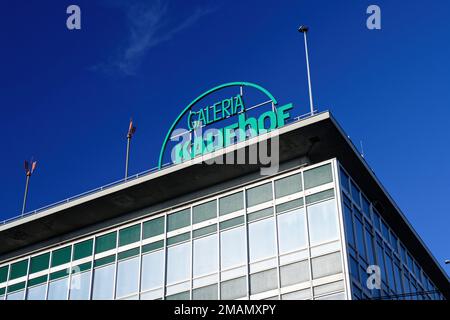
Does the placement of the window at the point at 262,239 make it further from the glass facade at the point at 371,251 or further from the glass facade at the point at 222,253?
→ the glass facade at the point at 371,251

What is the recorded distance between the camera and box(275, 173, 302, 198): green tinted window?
32.1 metres

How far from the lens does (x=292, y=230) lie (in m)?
31.0

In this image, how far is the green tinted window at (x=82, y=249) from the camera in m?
36.5

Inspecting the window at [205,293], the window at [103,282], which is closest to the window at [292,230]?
the window at [205,293]

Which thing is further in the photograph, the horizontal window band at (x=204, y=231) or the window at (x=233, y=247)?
the horizontal window band at (x=204, y=231)

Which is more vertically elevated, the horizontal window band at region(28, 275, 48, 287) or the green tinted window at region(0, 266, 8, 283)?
the green tinted window at region(0, 266, 8, 283)

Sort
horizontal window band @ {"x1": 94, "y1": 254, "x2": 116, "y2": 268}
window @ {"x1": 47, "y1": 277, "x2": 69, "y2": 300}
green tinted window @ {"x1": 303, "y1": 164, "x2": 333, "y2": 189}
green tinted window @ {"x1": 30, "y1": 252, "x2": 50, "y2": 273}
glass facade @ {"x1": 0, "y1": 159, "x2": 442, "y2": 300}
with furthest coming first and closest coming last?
green tinted window @ {"x1": 30, "y1": 252, "x2": 50, "y2": 273}, window @ {"x1": 47, "y1": 277, "x2": 69, "y2": 300}, horizontal window band @ {"x1": 94, "y1": 254, "x2": 116, "y2": 268}, green tinted window @ {"x1": 303, "y1": 164, "x2": 333, "y2": 189}, glass facade @ {"x1": 0, "y1": 159, "x2": 442, "y2": 300}

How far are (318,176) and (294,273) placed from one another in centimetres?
478

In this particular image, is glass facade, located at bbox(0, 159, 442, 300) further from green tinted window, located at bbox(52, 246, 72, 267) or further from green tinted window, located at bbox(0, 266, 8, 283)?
green tinted window, located at bbox(0, 266, 8, 283)

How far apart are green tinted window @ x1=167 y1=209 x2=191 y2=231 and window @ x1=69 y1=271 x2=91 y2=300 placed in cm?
511

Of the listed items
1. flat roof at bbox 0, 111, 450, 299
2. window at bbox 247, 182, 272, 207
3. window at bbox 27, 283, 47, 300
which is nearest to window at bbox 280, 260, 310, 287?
window at bbox 247, 182, 272, 207

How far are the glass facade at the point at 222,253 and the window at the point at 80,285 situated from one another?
0.18 ft

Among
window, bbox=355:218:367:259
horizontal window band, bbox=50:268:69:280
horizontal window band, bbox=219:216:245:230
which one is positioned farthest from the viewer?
horizontal window band, bbox=50:268:69:280

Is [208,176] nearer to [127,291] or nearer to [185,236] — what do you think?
[185,236]
